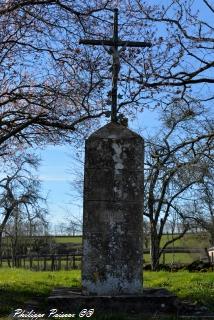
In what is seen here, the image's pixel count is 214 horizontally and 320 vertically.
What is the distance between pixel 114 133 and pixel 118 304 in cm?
285

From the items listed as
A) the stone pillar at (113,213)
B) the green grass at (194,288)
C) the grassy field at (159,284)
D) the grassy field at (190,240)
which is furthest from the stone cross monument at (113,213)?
the grassy field at (190,240)

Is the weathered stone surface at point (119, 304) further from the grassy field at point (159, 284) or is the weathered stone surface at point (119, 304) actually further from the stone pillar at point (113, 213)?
the grassy field at point (159, 284)

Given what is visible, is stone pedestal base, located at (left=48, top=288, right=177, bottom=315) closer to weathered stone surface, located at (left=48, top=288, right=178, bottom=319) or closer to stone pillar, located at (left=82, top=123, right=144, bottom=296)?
weathered stone surface, located at (left=48, top=288, right=178, bottom=319)

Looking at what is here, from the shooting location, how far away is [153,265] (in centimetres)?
2972

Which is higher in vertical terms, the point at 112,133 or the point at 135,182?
the point at 112,133

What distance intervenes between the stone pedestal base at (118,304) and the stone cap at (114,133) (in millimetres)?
2651

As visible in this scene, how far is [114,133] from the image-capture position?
971 cm

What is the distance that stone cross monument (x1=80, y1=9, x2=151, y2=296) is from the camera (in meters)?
9.21

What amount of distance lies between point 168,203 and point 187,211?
255cm

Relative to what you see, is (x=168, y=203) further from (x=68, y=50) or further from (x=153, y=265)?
(x=68, y=50)

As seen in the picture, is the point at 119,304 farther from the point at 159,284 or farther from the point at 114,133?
the point at 159,284

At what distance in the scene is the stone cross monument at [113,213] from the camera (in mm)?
9211

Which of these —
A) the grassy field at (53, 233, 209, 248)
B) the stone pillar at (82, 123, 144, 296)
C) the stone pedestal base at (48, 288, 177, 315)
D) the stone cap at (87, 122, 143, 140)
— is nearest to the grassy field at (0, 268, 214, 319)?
the stone pedestal base at (48, 288, 177, 315)

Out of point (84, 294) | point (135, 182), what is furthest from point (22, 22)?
point (84, 294)
